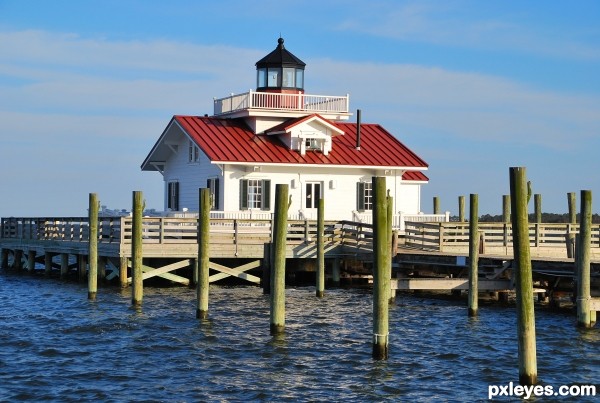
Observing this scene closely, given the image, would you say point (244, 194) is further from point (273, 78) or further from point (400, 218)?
point (273, 78)

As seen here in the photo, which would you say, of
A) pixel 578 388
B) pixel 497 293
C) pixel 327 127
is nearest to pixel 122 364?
pixel 578 388

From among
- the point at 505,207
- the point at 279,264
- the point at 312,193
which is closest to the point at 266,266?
the point at 279,264

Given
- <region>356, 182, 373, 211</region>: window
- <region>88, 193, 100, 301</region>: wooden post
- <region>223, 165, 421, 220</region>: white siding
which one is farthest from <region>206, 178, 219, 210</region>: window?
<region>88, 193, 100, 301</region>: wooden post

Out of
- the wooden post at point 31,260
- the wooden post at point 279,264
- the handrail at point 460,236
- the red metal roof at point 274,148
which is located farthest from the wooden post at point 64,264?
the wooden post at point 279,264

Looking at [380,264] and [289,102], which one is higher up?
[289,102]

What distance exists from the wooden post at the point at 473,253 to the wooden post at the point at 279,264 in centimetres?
574

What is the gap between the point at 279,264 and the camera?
22.3m

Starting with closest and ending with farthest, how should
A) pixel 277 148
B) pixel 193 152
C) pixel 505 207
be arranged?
pixel 277 148
pixel 505 207
pixel 193 152

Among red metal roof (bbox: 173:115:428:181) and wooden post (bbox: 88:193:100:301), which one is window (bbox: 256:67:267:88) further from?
wooden post (bbox: 88:193:100:301)

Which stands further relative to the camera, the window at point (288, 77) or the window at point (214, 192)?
the window at point (288, 77)

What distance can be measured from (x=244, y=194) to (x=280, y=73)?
20.6ft

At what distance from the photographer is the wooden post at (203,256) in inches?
981

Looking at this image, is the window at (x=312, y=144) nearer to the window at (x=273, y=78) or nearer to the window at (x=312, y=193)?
the window at (x=312, y=193)

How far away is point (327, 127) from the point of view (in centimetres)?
4259
